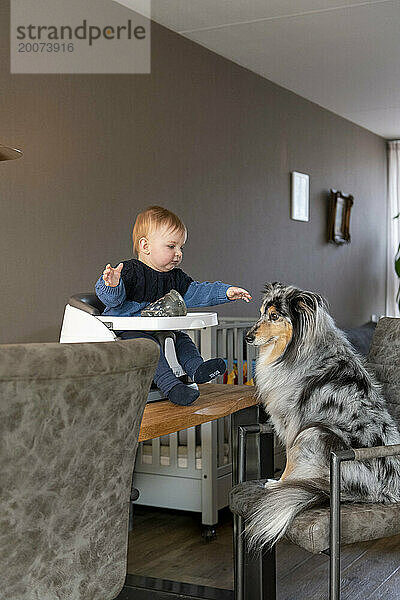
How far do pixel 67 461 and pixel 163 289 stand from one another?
960 millimetres

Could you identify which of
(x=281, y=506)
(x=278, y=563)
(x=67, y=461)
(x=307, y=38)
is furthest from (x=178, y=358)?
(x=307, y=38)

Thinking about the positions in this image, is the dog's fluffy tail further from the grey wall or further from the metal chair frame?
the grey wall

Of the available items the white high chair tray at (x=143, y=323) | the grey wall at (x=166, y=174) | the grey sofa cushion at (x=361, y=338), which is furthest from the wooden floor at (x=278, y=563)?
the grey sofa cushion at (x=361, y=338)

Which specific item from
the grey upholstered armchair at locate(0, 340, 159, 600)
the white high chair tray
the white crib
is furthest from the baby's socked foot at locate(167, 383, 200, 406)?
the white crib

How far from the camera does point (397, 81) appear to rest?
17.0 feet

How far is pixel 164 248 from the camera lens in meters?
2.08

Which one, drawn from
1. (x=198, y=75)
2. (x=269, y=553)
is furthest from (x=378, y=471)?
(x=198, y=75)

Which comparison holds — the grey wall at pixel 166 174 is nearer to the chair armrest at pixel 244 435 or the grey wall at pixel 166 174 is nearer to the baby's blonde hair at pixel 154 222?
the baby's blonde hair at pixel 154 222

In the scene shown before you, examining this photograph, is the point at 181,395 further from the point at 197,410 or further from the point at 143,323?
the point at 143,323

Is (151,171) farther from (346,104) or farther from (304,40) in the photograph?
(346,104)

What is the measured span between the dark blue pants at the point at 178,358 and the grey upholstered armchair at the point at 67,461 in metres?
0.60

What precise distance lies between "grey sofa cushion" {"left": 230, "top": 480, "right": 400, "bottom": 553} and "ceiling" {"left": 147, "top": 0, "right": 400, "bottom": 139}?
2.64 meters

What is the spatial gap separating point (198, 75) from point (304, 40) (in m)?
0.63

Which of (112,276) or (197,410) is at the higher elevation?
(112,276)
